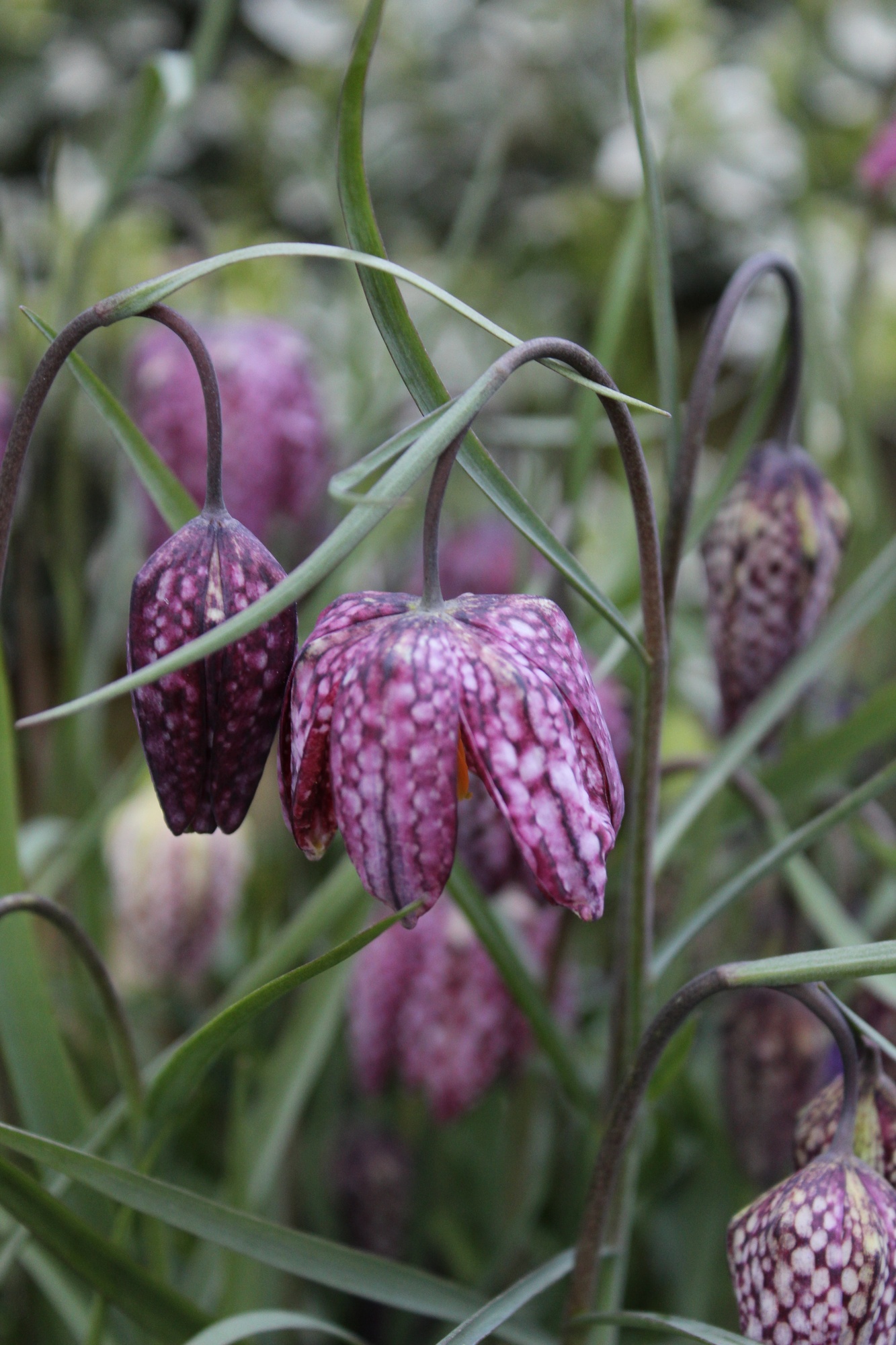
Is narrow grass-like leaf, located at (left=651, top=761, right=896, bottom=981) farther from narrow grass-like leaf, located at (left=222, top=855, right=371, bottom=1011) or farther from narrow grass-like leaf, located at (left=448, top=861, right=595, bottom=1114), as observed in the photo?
narrow grass-like leaf, located at (left=222, top=855, right=371, bottom=1011)

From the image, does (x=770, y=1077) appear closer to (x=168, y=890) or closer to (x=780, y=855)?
(x=780, y=855)

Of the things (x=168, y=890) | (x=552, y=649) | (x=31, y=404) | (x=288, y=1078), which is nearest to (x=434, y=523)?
(x=552, y=649)

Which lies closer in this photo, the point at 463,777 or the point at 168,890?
the point at 463,777

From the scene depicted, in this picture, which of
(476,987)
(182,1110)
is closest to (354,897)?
(476,987)

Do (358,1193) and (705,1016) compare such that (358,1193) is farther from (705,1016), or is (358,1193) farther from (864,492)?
(864,492)

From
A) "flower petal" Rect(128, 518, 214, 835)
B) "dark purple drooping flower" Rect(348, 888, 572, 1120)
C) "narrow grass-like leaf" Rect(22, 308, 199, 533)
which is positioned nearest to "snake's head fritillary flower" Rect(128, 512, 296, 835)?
"flower petal" Rect(128, 518, 214, 835)

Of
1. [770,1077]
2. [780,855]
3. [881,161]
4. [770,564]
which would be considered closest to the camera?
[780,855]
